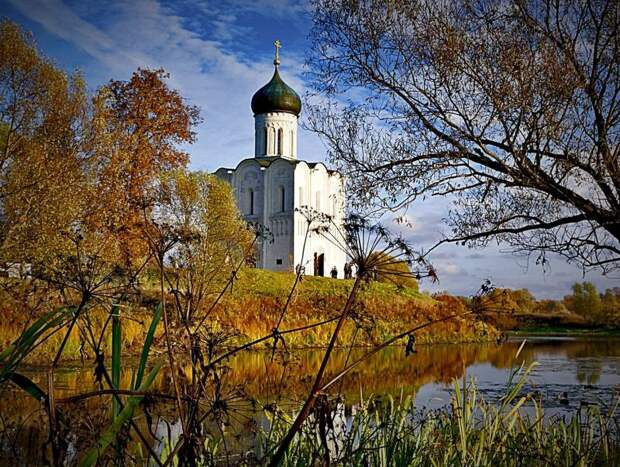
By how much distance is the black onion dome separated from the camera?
133 ft

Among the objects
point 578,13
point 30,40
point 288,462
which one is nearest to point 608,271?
point 578,13

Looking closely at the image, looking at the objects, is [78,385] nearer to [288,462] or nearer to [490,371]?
[288,462]

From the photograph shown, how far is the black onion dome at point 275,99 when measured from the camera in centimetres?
4059

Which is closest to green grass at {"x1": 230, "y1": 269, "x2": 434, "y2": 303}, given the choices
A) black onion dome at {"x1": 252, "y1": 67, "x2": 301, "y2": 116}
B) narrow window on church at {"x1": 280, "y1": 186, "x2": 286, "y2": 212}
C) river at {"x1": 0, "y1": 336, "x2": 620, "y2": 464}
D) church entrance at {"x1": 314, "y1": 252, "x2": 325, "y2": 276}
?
church entrance at {"x1": 314, "y1": 252, "x2": 325, "y2": 276}

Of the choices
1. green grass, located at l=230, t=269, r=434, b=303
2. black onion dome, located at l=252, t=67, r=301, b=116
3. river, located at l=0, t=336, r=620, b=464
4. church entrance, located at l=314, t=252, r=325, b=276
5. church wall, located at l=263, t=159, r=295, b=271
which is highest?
black onion dome, located at l=252, t=67, r=301, b=116

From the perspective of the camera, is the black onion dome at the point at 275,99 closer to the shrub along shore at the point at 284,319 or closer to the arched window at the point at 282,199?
the arched window at the point at 282,199

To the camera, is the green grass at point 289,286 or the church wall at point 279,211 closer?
the green grass at point 289,286

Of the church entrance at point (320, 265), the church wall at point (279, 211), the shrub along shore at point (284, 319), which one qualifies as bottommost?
the shrub along shore at point (284, 319)

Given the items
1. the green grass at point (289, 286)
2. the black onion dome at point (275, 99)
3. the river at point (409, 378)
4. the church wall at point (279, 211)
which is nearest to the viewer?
the river at point (409, 378)

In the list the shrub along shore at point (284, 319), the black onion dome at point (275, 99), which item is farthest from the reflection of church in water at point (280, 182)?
the shrub along shore at point (284, 319)

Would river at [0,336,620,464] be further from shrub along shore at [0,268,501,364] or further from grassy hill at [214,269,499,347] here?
grassy hill at [214,269,499,347]

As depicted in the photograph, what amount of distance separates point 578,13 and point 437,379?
822cm

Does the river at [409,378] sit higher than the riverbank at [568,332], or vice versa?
the riverbank at [568,332]

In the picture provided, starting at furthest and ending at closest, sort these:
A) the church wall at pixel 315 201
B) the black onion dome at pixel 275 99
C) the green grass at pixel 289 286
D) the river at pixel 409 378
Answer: the church wall at pixel 315 201 → the black onion dome at pixel 275 99 → the green grass at pixel 289 286 → the river at pixel 409 378
